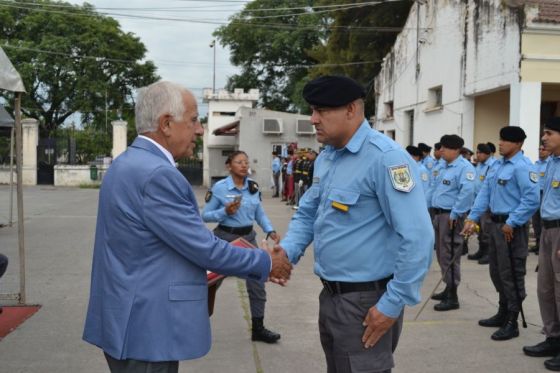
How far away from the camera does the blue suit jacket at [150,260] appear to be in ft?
7.70

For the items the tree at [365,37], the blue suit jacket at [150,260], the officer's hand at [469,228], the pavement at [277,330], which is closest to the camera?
the blue suit jacket at [150,260]

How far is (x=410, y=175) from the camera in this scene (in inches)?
102

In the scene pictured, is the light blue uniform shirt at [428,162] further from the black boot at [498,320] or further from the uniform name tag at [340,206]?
the uniform name tag at [340,206]

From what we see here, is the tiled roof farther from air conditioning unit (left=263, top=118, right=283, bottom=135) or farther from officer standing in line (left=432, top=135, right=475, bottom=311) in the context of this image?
air conditioning unit (left=263, top=118, right=283, bottom=135)

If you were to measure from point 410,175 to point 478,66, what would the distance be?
13.2 meters

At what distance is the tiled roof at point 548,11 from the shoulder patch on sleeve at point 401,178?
11.6 metres

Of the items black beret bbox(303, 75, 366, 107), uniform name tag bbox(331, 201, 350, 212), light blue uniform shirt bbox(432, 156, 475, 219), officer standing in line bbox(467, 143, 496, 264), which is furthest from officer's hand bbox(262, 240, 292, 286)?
officer standing in line bbox(467, 143, 496, 264)

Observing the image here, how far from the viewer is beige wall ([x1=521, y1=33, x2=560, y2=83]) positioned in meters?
12.5

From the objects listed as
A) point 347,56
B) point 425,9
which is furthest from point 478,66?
point 347,56

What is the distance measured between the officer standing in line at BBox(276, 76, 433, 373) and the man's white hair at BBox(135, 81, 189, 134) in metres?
0.66

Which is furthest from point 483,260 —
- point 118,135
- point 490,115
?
point 118,135

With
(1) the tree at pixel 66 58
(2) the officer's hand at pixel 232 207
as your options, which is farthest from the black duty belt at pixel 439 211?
(1) the tree at pixel 66 58

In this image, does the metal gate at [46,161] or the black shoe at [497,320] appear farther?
the metal gate at [46,161]

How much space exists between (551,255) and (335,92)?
3.24 metres
